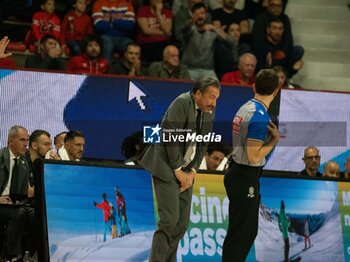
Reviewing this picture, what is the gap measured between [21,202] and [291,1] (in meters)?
7.60

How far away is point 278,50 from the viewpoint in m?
15.3

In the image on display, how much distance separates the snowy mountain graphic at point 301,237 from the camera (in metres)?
10.8

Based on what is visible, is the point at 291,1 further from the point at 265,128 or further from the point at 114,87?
the point at 265,128

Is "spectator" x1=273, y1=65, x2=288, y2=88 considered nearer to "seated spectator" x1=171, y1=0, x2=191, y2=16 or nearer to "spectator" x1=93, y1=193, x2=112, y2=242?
"seated spectator" x1=171, y1=0, x2=191, y2=16

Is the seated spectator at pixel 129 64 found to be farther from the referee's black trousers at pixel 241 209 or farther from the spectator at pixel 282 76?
the referee's black trousers at pixel 241 209

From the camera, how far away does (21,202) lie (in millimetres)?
10750

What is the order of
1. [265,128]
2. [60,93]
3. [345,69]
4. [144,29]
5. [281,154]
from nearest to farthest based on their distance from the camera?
1. [265,128]
2. [60,93]
3. [281,154]
4. [144,29]
5. [345,69]

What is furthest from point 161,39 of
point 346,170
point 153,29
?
point 346,170

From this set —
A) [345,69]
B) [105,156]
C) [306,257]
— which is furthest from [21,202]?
[345,69]

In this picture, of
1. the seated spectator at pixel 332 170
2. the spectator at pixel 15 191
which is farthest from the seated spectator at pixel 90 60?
the seated spectator at pixel 332 170

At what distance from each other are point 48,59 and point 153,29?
2.18 meters

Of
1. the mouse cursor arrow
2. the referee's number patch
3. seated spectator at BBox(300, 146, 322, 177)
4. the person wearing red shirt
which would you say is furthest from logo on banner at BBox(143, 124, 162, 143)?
the referee's number patch

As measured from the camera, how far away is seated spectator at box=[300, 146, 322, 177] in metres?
12.6

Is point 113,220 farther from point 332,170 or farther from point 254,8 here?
point 254,8
